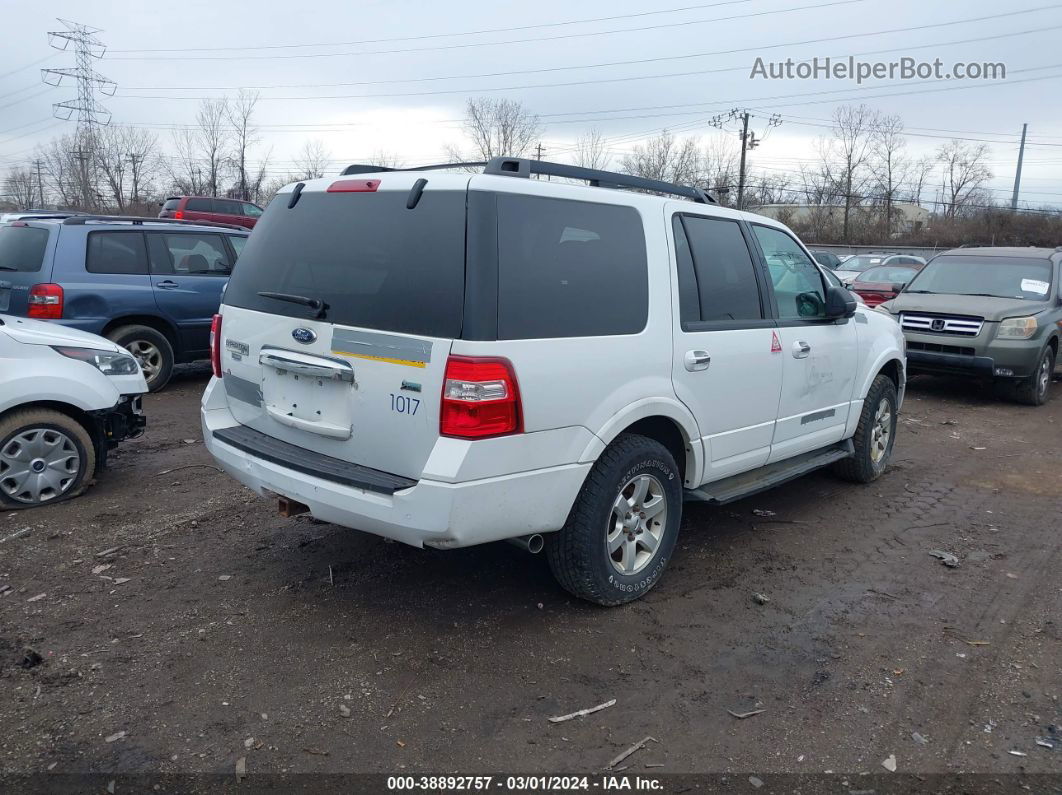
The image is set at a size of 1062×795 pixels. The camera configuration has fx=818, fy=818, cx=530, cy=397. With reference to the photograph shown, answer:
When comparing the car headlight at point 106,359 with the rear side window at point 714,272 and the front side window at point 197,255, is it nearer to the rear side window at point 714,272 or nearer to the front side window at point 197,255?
the front side window at point 197,255

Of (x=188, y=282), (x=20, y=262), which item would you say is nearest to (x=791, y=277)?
(x=188, y=282)

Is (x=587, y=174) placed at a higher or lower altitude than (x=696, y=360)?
higher

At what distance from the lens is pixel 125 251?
8914 mm

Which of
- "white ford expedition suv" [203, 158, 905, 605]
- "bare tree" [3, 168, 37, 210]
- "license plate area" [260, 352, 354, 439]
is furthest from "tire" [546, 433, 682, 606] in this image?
"bare tree" [3, 168, 37, 210]

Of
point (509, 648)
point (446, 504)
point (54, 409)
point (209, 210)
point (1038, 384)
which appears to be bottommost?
point (509, 648)

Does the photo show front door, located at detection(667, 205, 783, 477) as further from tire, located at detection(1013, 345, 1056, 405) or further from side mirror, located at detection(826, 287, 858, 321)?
tire, located at detection(1013, 345, 1056, 405)

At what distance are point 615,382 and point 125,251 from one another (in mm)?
7223

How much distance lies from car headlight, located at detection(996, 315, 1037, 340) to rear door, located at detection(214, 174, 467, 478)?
8.32 meters

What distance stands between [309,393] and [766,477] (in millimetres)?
2765

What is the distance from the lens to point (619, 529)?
3.98 meters

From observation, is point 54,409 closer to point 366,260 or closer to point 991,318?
point 366,260

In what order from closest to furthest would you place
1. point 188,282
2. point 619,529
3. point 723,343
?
1. point 619,529
2. point 723,343
3. point 188,282

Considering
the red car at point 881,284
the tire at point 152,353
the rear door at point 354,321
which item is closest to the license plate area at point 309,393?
the rear door at point 354,321

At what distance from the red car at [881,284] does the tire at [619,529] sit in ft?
31.8
